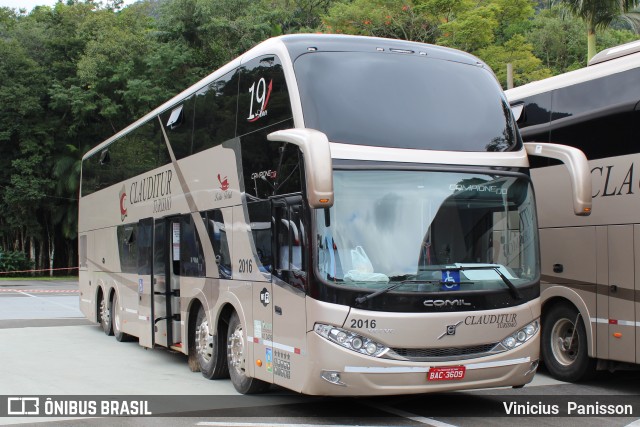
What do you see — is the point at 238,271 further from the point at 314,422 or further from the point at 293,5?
the point at 293,5

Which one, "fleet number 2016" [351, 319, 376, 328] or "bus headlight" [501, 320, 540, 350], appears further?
"bus headlight" [501, 320, 540, 350]

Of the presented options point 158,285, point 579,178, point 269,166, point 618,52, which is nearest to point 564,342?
point 579,178

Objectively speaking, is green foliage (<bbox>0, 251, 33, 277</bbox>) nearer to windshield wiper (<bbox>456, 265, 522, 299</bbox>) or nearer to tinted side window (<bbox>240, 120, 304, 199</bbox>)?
tinted side window (<bbox>240, 120, 304, 199</bbox>)

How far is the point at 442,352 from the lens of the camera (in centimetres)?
785

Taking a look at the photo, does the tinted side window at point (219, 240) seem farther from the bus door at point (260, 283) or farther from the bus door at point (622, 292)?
the bus door at point (622, 292)

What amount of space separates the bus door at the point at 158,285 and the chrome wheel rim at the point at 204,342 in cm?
101

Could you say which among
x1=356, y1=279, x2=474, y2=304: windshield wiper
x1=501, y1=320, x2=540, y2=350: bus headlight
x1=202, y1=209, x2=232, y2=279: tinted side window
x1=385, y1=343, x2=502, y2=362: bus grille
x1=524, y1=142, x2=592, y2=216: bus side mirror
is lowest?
x1=385, y1=343, x2=502, y2=362: bus grille

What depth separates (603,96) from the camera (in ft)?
35.1

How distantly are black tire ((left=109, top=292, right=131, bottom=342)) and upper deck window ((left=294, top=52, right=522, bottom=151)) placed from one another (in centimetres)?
903

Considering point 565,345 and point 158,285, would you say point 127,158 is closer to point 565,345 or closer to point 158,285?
point 158,285

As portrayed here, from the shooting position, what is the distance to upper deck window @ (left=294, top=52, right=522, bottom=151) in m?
8.23

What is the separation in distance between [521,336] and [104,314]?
11452 millimetres

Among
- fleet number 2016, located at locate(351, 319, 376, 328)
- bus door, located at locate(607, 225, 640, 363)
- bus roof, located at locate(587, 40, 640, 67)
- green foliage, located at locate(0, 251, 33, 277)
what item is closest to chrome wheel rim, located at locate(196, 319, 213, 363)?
fleet number 2016, located at locate(351, 319, 376, 328)

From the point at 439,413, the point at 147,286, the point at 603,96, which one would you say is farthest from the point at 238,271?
the point at 603,96
